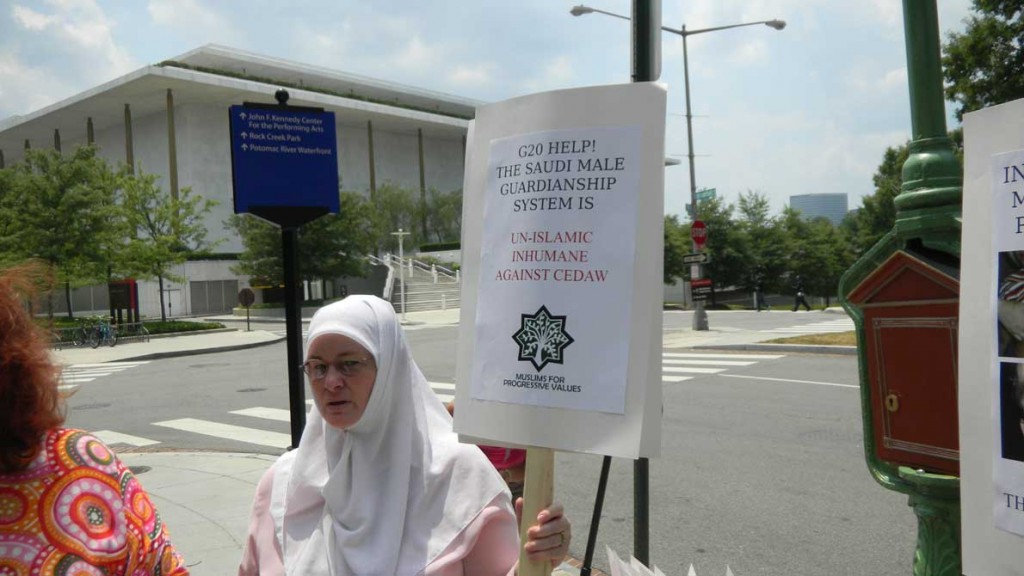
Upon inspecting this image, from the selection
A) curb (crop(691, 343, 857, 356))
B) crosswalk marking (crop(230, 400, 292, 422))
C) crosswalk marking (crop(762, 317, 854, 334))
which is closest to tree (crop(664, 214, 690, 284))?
crosswalk marking (crop(762, 317, 854, 334))

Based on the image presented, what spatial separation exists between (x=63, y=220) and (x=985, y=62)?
2920 cm

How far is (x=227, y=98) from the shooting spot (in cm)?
5172

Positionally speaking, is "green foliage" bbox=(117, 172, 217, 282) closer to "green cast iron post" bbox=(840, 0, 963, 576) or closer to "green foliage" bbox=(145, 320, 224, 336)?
"green foliage" bbox=(145, 320, 224, 336)

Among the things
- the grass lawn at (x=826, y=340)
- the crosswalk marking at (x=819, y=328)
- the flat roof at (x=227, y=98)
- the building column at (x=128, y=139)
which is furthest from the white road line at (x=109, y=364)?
the building column at (x=128, y=139)

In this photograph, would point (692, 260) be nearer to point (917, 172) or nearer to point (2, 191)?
point (917, 172)

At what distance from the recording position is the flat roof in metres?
48.7

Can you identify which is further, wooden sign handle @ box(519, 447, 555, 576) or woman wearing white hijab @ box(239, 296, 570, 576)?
woman wearing white hijab @ box(239, 296, 570, 576)

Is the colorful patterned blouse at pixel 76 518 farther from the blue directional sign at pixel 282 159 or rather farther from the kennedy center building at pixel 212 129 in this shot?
the kennedy center building at pixel 212 129

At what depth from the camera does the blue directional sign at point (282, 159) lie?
616 cm

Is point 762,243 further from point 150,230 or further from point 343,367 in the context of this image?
point 343,367

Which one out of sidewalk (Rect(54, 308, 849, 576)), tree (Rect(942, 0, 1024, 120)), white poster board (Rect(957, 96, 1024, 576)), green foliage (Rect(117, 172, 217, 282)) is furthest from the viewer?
green foliage (Rect(117, 172, 217, 282))

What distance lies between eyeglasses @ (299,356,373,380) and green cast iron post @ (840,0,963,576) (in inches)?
54.5

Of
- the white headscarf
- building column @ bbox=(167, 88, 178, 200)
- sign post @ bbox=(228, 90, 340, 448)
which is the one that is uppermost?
building column @ bbox=(167, 88, 178, 200)

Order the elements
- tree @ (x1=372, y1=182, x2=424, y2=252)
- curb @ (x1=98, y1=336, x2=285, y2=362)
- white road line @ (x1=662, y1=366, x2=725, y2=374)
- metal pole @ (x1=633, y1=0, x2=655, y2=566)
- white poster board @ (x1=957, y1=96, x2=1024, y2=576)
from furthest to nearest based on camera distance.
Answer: tree @ (x1=372, y1=182, x2=424, y2=252) → curb @ (x1=98, y1=336, x2=285, y2=362) → white road line @ (x1=662, y1=366, x2=725, y2=374) → metal pole @ (x1=633, y1=0, x2=655, y2=566) → white poster board @ (x1=957, y1=96, x2=1024, y2=576)
